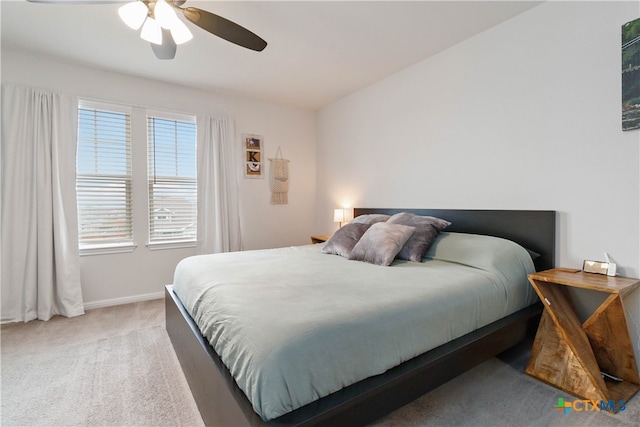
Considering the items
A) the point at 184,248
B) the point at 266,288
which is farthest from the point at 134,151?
the point at 266,288

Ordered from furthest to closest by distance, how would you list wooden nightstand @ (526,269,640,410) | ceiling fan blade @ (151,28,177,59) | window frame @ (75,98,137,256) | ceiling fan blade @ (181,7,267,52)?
1. window frame @ (75,98,137,256)
2. ceiling fan blade @ (151,28,177,59)
3. ceiling fan blade @ (181,7,267,52)
4. wooden nightstand @ (526,269,640,410)

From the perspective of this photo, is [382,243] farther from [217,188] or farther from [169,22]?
[217,188]

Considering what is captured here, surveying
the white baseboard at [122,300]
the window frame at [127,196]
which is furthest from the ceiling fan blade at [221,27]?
the white baseboard at [122,300]

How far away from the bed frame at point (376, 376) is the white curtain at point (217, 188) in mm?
1408

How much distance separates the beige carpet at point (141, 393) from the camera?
4.99 ft

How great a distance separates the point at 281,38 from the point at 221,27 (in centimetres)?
90

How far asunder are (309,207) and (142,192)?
229cm

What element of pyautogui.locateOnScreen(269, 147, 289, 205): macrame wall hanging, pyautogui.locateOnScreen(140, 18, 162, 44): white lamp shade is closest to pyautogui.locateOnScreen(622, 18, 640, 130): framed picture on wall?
pyautogui.locateOnScreen(140, 18, 162, 44): white lamp shade

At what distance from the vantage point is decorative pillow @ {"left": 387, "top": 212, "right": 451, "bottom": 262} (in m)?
2.31

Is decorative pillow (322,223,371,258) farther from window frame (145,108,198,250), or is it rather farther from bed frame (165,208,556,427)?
window frame (145,108,198,250)

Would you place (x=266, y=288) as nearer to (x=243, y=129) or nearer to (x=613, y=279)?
(x=613, y=279)

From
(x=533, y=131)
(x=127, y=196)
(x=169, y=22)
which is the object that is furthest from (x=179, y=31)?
(x=533, y=131)

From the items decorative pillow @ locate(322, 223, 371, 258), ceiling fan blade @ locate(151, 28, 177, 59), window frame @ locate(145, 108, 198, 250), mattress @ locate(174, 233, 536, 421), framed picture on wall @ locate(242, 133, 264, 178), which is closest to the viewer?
mattress @ locate(174, 233, 536, 421)

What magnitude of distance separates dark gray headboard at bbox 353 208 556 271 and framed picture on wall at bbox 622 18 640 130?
70cm
